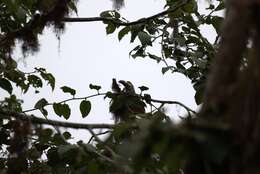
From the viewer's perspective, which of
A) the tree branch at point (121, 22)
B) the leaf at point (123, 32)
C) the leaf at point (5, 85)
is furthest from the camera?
the leaf at point (123, 32)

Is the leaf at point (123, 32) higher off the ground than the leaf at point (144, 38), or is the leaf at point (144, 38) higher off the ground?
the leaf at point (123, 32)

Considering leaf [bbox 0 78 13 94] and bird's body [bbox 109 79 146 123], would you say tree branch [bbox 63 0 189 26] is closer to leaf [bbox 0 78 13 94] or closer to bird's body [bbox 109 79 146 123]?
bird's body [bbox 109 79 146 123]

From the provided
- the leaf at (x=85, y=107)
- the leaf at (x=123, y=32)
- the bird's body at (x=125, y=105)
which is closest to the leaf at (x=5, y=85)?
the leaf at (x=85, y=107)

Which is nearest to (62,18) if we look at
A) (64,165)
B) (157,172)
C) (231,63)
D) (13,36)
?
(13,36)

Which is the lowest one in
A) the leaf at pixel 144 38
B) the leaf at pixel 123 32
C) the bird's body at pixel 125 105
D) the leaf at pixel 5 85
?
the bird's body at pixel 125 105

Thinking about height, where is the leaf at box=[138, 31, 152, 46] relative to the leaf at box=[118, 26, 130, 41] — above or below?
below

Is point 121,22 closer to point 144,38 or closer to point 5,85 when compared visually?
point 144,38

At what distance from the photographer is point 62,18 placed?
204 cm

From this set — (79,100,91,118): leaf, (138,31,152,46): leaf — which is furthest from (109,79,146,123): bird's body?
(138,31,152,46): leaf

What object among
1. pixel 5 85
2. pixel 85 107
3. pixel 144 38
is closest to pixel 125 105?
pixel 85 107

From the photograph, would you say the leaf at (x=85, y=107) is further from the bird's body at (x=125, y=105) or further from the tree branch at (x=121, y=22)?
the tree branch at (x=121, y=22)

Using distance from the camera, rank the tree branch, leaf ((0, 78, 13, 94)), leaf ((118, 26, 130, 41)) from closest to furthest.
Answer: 1. the tree branch
2. leaf ((0, 78, 13, 94))
3. leaf ((118, 26, 130, 41))

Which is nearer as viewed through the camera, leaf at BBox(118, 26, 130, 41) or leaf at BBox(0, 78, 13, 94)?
leaf at BBox(0, 78, 13, 94)

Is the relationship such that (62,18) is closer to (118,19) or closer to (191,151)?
(118,19)
